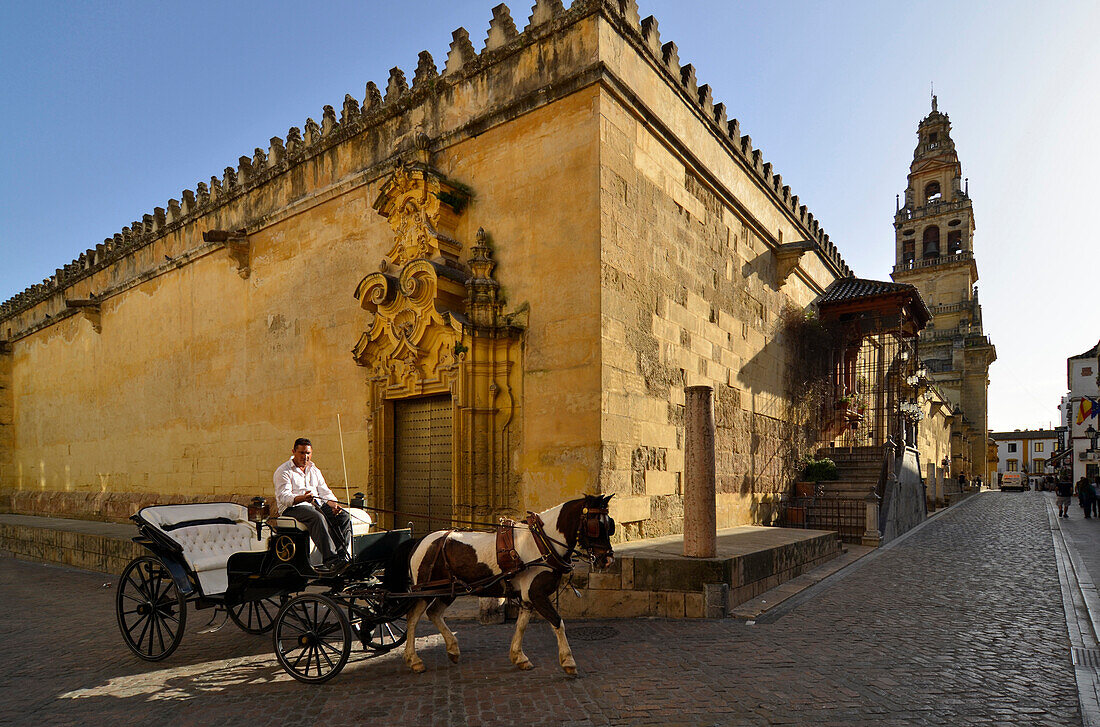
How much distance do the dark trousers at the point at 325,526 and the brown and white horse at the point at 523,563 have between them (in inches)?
24.1

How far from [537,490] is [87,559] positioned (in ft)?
28.6

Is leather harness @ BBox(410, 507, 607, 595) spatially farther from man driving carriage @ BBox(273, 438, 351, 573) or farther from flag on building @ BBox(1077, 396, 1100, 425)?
flag on building @ BBox(1077, 396, 1100, 425)

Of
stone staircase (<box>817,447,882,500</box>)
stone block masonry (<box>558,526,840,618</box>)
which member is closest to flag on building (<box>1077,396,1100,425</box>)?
stone staircase (<box>817,447,882,500</box>)

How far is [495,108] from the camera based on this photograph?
9438 millimetres

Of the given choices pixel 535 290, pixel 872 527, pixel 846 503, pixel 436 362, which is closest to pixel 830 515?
pixel 846 503

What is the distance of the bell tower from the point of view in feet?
140

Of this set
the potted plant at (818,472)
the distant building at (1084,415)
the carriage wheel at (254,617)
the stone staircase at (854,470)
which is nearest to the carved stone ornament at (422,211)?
the carriage wheel at (254,617)

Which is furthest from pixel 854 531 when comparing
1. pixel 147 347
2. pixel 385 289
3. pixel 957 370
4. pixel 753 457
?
pixel 957 370

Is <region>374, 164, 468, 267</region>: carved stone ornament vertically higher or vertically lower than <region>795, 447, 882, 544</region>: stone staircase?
higher

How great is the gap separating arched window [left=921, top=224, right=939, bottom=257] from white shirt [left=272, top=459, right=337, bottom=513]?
47.3m

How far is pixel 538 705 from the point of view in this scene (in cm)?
435

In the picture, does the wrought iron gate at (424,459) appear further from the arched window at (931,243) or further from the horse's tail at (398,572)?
the arched window at (931,243)

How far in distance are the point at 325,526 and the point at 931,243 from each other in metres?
48.5

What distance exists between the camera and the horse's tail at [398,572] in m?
5.17
